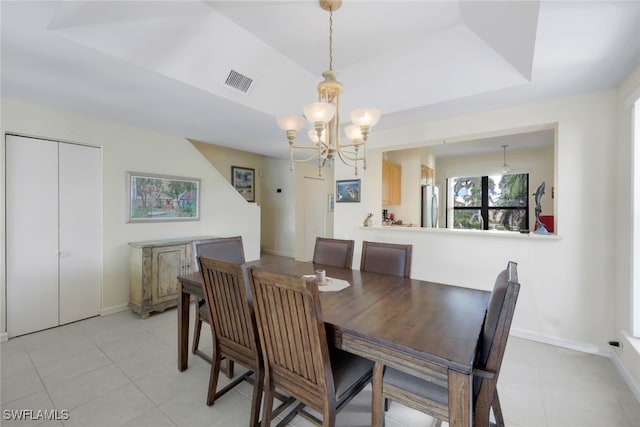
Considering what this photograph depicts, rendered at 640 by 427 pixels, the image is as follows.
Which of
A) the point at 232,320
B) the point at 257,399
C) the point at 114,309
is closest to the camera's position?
the point at 257,399

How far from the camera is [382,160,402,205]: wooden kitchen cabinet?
4.48 meters

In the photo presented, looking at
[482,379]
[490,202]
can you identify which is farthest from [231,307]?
[490,202]

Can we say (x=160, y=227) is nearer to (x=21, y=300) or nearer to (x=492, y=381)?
(x=21, y=300)

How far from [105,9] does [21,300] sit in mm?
2921

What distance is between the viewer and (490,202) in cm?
618

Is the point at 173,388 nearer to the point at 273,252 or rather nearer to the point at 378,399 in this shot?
the point at 378,399

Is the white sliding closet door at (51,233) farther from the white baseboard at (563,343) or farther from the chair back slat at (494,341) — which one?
the white baseboard at (563,343)

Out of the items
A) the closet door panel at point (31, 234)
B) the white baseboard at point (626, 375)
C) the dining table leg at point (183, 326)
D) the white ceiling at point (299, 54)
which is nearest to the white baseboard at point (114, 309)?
the closet door panel at point (31, 234)

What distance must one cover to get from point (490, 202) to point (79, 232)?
7.21 m

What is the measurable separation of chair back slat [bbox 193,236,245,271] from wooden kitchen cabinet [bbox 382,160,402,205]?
2.54 meters

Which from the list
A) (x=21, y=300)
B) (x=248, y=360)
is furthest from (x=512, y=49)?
(x=21, y=300)

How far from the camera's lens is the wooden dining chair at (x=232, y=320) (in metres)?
1.57

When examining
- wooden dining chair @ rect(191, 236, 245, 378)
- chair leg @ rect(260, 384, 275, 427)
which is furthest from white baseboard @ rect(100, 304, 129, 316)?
chair leg @ rect(260, 384, 275, 427)

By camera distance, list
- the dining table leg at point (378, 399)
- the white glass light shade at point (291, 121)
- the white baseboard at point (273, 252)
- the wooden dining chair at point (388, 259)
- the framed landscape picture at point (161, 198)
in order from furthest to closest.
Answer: the white baseboard at point (273, 252), the framed landscape picture at point (161, 198), the wooden dining chair at point (388, 259), the white glass light shade at point (291, 121), the dining table leg at point (378, 399)
